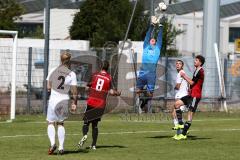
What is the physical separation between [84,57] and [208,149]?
1820 centimetres

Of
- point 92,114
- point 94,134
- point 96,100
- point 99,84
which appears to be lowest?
point 94,134

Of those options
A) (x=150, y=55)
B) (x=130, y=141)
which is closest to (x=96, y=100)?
(x=130, y=141)

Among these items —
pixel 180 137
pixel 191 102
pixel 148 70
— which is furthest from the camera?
pixel 148 70

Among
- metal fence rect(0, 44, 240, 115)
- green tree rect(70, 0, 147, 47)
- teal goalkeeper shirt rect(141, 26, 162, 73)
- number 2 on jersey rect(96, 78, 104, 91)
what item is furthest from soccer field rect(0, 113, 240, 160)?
green tree rect(70, 0, 147, 47)

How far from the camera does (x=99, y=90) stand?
1892cm

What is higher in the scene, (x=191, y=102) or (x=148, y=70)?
(x=148, y=70)

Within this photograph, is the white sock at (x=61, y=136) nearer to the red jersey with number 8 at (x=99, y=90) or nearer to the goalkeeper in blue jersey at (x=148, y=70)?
the red jersey with number 8 at (x=99, y=90)

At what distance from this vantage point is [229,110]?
3753 centimetres

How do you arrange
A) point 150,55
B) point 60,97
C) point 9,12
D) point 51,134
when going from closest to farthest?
point 51,134 → point 60,97 → point 150,55 → point 9,12

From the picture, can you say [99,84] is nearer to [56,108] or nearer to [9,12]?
[56,108]

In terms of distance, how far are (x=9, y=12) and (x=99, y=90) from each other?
5547 cm

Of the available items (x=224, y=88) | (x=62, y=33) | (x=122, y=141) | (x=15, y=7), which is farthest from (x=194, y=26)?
(x=122, y=141)

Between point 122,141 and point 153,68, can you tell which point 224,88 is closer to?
point 153,68

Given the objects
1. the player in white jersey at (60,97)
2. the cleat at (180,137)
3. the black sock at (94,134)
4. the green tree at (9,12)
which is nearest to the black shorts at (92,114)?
the black sock at (94,134)
